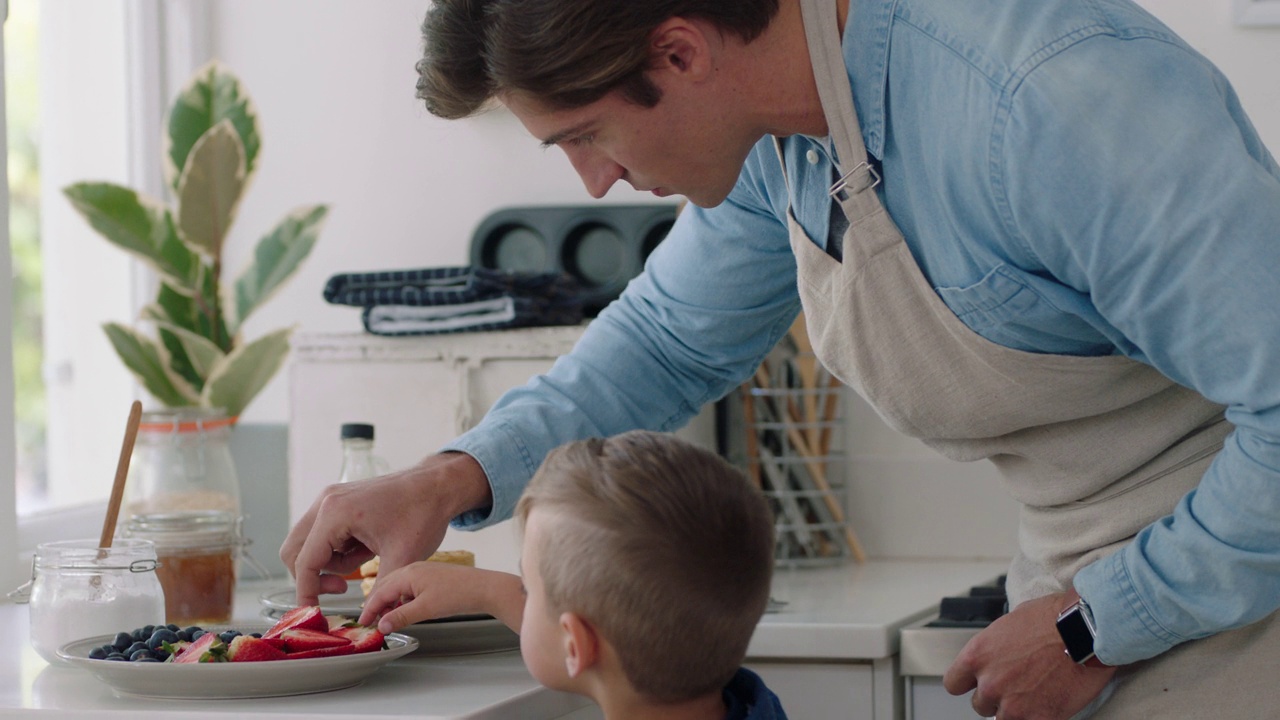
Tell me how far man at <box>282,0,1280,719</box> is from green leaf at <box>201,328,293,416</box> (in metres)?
0.78

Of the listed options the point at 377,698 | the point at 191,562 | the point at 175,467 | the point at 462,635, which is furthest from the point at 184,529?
the point at 377,698

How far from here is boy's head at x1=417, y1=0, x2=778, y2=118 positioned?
0.99 meters

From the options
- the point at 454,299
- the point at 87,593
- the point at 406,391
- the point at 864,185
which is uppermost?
the point at 864,185

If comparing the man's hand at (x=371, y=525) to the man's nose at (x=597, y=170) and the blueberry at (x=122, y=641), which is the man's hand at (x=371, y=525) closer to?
the blueberry at (x=122, y=641)

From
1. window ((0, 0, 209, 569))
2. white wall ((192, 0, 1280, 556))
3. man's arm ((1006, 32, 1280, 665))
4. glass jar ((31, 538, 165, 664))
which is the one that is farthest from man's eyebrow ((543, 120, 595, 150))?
window ((0, 0, 209, 569))

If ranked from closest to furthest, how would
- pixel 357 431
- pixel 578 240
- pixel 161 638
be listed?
pixel 161 638 → pixel 357 431 → pixel 578 240

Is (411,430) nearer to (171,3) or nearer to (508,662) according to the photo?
(508,662)

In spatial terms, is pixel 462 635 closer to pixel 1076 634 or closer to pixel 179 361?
pixel 1076 634

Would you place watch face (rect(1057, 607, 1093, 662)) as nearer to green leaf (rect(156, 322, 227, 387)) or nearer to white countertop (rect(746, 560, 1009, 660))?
white countertop (rect(746, 560, 1009, 660))

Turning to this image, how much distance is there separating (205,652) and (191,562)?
407mm

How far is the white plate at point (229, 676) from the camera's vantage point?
1.00 metres

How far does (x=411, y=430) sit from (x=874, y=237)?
3.09 ft

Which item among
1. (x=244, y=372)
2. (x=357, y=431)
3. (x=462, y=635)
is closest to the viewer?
(x=462, y=635)

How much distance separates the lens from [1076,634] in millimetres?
1033
